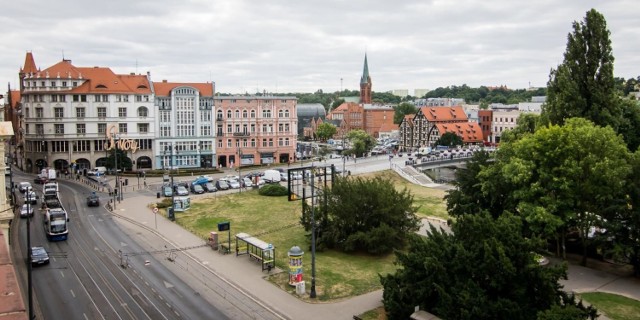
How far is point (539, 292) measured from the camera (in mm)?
22922

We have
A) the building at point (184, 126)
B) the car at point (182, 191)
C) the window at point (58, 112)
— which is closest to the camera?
the car at point (182, 191)

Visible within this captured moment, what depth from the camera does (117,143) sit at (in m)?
82.9

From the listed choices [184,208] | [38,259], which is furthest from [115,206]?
[38,259]

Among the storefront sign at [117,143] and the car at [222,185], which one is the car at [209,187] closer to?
the car at [222,185]

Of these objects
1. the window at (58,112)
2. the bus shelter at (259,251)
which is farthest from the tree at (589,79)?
the window at (58,112)

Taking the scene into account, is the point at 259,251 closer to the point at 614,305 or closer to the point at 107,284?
the point at 107,284

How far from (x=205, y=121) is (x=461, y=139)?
2456 inches

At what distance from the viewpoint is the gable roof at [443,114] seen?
427 feet

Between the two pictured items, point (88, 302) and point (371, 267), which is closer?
point (88, 302)

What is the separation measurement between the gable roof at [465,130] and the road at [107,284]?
310 ft

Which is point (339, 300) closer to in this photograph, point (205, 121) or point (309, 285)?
point (309, 285)

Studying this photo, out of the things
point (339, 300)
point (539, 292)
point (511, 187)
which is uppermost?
point (511, 187)

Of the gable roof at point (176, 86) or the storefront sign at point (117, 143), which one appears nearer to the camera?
the storefront sign at point (117, 143)

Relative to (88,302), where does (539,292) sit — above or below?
above
